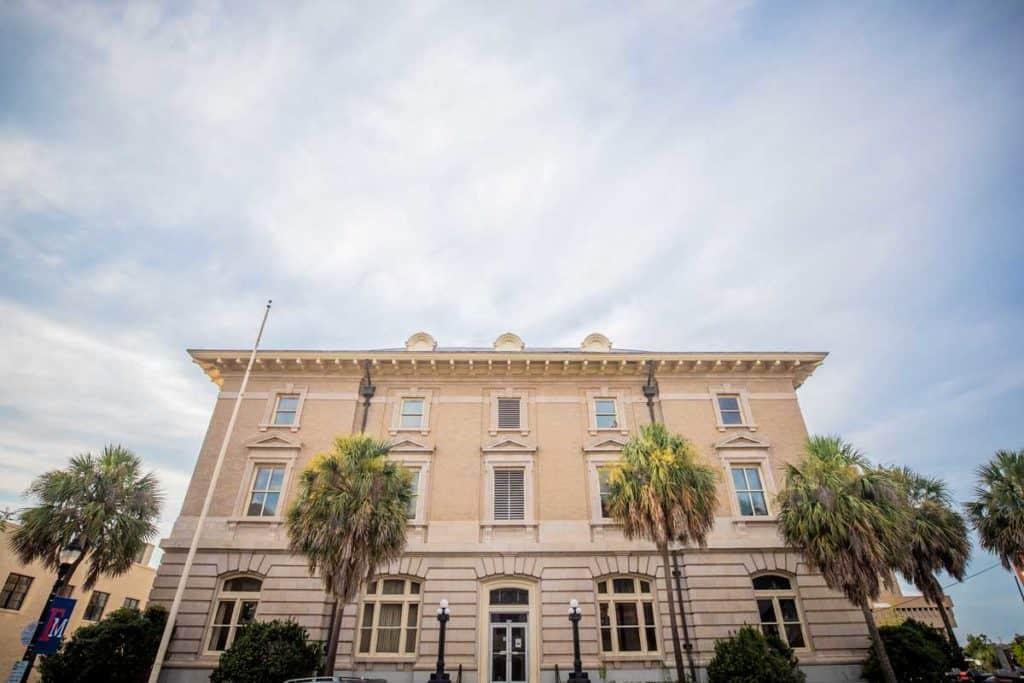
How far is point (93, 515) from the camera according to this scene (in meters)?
18.8

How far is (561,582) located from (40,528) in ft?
63.7

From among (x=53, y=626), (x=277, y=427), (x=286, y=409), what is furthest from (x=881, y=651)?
(x=53, y=626)

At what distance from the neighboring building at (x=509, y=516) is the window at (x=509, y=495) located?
2.4 inches

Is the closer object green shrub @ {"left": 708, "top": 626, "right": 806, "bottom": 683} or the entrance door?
green shrub @ {"left": 708, "top": 626, "right": 806, "bottom": 683}

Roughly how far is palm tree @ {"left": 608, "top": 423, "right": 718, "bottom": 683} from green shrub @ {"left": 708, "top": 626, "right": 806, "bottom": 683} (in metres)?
1.30

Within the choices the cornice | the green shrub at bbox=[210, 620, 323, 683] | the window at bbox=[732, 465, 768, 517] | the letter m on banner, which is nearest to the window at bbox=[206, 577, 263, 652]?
the green shrub at bbox=[210, 620, 323, 683]

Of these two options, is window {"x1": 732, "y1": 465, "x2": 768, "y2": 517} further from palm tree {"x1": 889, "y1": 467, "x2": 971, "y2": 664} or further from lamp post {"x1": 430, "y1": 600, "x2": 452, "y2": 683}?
lamp post {"x1": 430, "y1": 600, "x2": 452, "y2": 683}

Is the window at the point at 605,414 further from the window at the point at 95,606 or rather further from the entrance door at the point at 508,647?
the window at the point at 95,606

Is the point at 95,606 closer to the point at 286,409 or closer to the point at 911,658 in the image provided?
the point at 286,409

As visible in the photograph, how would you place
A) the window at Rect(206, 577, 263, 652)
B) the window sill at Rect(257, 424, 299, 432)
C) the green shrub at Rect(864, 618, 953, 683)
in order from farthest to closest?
the window sill at Rect(257, 424, 299, 432) < the window at Rect(206, 577, 263, 652) < the green shrub at Rect(864, 618, 953, 683)

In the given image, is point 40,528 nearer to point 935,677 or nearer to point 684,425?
point 684,425

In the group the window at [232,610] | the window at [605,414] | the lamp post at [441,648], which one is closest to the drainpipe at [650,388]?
the window at [605,414]

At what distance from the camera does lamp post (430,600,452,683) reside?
1733 cm

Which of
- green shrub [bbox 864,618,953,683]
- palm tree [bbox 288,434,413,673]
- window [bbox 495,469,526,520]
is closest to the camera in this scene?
palm tree [bbox 288,434,413,673]
